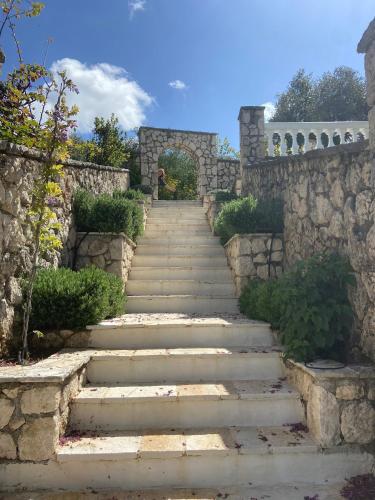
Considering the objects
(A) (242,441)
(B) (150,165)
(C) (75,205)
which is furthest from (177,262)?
(B) (150,165)

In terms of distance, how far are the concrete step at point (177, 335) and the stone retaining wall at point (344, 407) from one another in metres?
1.17

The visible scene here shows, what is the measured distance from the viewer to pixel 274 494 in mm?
2650

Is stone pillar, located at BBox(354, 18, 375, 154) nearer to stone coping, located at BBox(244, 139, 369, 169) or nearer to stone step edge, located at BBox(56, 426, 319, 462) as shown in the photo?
stone coping, located at BBox(244, 139, 369, 169)

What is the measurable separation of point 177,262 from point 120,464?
149 inches

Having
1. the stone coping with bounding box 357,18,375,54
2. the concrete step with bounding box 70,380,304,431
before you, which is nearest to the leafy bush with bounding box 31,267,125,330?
the concrete step with bounding box 70,380,304,431

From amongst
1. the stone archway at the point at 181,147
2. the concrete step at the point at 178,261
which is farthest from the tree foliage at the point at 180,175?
the concrete step at the point at 178,261

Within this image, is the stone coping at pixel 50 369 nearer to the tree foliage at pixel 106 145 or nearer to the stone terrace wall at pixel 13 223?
the stone terrace wall at pixel 13 223

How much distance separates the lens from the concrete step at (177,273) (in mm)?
5875

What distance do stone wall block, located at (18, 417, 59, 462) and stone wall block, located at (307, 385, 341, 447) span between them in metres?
1.92

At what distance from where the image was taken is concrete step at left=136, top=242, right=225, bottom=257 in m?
6.65

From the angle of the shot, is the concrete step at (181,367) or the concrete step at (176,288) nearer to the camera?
the concrete step at (181,367)

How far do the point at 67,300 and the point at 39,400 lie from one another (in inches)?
45.8

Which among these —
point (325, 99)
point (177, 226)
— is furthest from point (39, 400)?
point (325, 99)

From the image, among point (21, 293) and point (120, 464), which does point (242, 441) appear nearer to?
point (120, 464)
